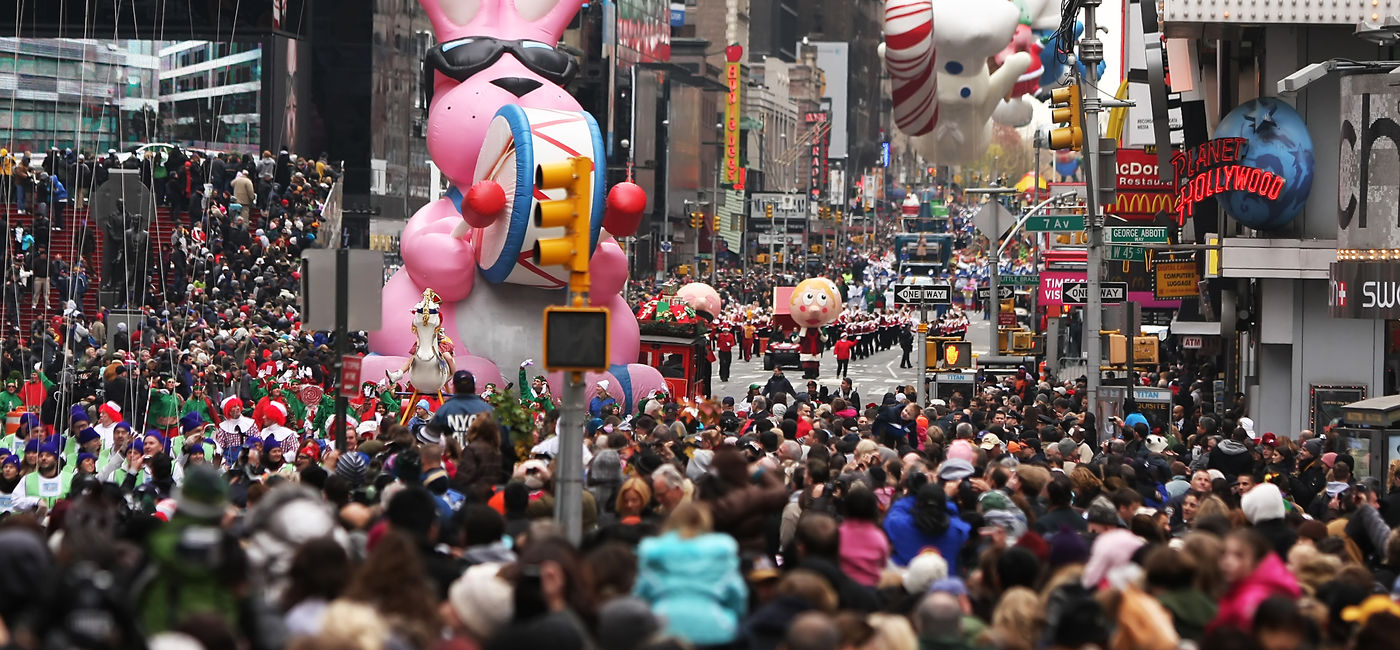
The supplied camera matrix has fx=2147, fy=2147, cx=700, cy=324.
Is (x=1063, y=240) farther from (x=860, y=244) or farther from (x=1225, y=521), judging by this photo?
(x=860, y=244)

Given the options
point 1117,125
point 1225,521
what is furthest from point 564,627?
point 1117,125

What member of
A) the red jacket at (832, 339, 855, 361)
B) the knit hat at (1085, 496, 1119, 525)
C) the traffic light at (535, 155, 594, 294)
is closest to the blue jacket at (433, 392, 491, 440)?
the traffic light at (535, 155, 594, 294)

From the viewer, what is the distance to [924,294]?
97.5 feet

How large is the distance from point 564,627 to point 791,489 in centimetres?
645

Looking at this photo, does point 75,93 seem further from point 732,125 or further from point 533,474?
point 732,125

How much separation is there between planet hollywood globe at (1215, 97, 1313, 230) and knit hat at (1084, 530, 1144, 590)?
1788cm

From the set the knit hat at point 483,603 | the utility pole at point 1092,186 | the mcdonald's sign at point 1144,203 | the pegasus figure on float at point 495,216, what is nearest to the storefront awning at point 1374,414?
the utility pole at point 1092,186

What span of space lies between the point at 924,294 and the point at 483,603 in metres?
22.4

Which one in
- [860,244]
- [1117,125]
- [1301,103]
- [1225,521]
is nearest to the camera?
[1225,521]

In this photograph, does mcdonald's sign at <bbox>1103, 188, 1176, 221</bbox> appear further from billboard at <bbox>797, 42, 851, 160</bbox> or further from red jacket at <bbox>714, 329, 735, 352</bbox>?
billboard at <bbox>797, 42, 851, 160</bbox>

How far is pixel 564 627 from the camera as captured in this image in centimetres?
680

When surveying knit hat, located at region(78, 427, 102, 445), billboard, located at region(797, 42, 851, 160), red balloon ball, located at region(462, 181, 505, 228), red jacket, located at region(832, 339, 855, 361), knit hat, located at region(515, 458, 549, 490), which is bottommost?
knit hat, located at region(78, 427, 102, 445)

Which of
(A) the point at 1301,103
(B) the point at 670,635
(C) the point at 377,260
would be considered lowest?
(B) the point at 670,635

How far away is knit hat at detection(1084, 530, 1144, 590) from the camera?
8727mm
